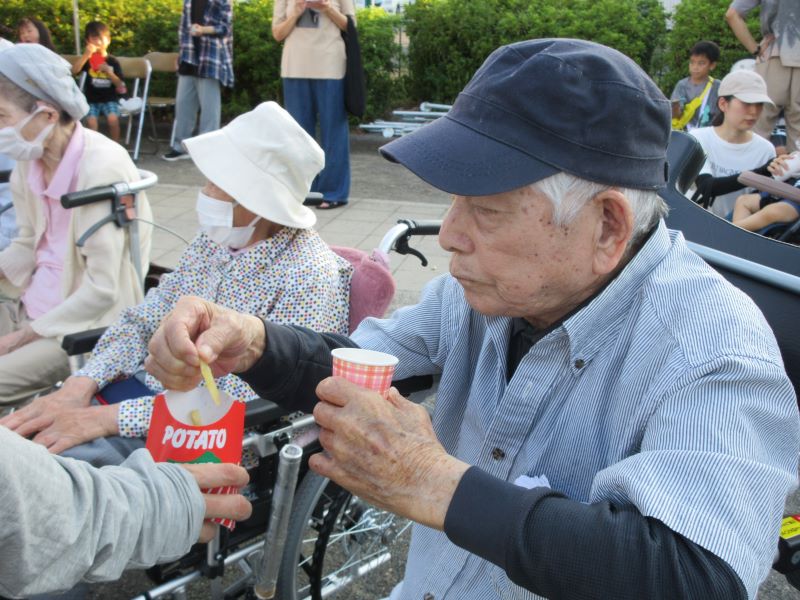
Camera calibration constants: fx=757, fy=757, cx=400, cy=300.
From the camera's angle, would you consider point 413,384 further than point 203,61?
No

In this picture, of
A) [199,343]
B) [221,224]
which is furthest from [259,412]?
[221,224]

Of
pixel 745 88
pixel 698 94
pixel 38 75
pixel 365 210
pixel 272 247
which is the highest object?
pixel 38 75

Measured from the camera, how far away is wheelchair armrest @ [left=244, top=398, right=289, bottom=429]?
6.86 ft

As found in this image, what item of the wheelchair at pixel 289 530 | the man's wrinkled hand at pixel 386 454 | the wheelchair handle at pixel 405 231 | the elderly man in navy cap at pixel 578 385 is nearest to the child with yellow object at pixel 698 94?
the wheelchair handle at pixel 405 231

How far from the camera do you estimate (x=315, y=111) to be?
25.7 feet

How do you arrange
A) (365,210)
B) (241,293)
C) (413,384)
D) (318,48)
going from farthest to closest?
(365,210)
(318,48)
(241,293)
(413,384)

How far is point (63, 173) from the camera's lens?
3.09m

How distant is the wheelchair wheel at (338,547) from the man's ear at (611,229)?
1395 millimetres

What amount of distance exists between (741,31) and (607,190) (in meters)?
7.61

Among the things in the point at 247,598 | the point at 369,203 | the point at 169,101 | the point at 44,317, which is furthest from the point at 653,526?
the point at 169,101

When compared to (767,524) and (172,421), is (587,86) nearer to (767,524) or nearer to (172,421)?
(767,524)

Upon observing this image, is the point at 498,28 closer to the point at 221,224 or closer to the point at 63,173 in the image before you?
the point at 63,173

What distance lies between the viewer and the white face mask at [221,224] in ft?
8.68

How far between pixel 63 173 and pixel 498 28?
8.75 meters
